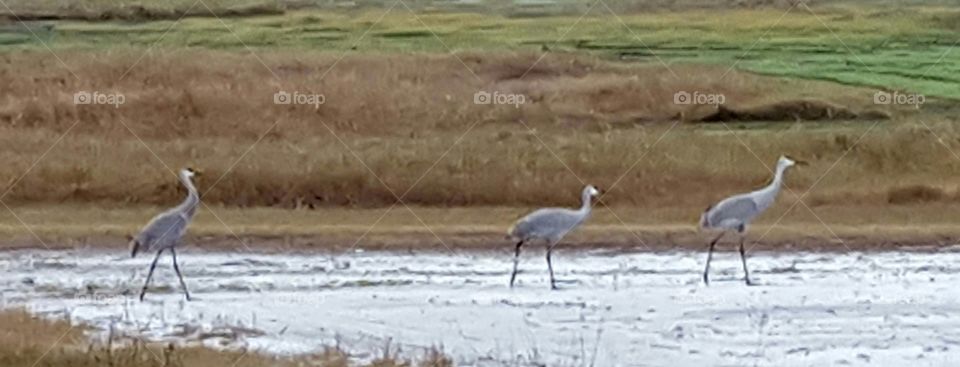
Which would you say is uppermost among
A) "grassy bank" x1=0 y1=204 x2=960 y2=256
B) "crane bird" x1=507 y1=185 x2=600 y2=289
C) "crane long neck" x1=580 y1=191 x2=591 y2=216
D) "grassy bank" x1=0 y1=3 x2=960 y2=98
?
"grassy bank" x1=0 y1=3 x2=960 y2=98

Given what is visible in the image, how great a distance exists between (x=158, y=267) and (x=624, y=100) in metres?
12.2

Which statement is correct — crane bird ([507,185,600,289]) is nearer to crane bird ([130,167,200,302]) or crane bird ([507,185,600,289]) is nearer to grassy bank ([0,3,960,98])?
crane bird ([130,167,200,302])

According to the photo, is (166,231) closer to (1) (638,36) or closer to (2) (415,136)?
(2) (415,136)

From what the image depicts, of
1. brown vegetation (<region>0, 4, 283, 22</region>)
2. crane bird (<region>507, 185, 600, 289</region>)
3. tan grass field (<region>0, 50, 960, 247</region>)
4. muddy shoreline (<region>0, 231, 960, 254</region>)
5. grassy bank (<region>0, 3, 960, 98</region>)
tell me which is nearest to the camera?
crane bird (<region>507, 185, 600, 289</region>)

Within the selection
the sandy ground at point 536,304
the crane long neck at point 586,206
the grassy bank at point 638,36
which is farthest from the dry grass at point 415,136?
the crane long neck at point 586,206

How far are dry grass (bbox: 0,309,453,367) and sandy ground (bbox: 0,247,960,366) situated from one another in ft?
1.57

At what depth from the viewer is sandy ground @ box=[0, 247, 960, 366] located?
572 inches

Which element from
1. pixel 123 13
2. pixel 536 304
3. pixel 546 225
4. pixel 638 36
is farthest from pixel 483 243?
pixel 123 13

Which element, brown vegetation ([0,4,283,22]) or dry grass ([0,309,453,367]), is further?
brown vegetation ([0,4,283,22])

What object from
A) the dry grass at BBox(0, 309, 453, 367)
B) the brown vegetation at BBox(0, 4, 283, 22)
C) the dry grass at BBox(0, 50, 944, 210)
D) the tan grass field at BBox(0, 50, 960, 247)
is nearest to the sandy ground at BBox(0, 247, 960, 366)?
the dry grass at BBox(0, 309, 453, 367)

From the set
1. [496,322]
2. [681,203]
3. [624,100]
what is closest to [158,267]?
[496,322]

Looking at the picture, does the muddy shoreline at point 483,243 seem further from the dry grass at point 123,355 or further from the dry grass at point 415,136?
the dry grass at point 123,355

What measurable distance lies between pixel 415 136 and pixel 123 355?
50.7 feet

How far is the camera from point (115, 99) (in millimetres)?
28750
